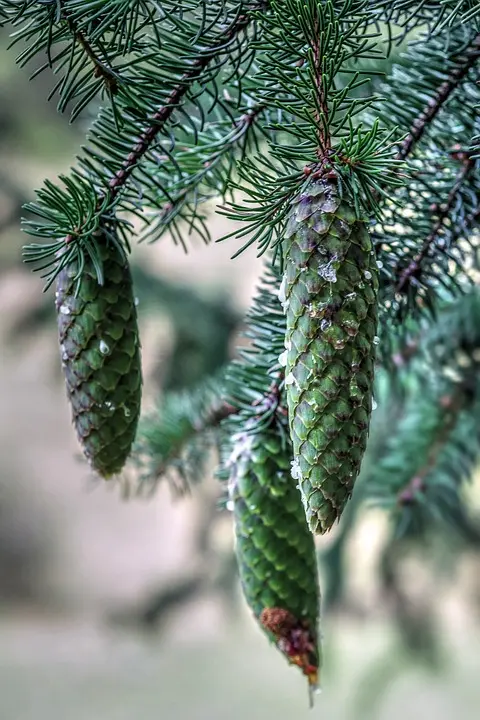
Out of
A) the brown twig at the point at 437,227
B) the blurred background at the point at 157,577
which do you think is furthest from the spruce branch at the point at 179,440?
the brown twig at the point at 437,227

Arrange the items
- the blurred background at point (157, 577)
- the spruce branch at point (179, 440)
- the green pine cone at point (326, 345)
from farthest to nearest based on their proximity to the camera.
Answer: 1. the blurred background at point (157, 577)
2. the spruce branch at point (179, 440)
3. the green pine cone at point (326, 345)

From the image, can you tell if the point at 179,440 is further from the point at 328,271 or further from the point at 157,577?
the point at 157,577

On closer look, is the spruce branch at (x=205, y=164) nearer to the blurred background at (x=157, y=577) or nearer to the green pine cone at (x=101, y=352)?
the green pine cone at (x=101, y=352)

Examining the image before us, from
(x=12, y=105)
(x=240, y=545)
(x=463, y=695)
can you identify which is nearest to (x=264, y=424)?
(x=240, y=545)

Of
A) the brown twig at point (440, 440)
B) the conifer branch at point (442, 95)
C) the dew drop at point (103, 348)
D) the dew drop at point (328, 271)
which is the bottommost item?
the dew drop at point (328, 271)

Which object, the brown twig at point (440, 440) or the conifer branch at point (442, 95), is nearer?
the conifer branch at point (442, 95)

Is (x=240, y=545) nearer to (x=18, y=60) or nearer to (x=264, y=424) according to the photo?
(x=264, y=424)

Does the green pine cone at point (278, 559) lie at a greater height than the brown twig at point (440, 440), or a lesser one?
lesser
